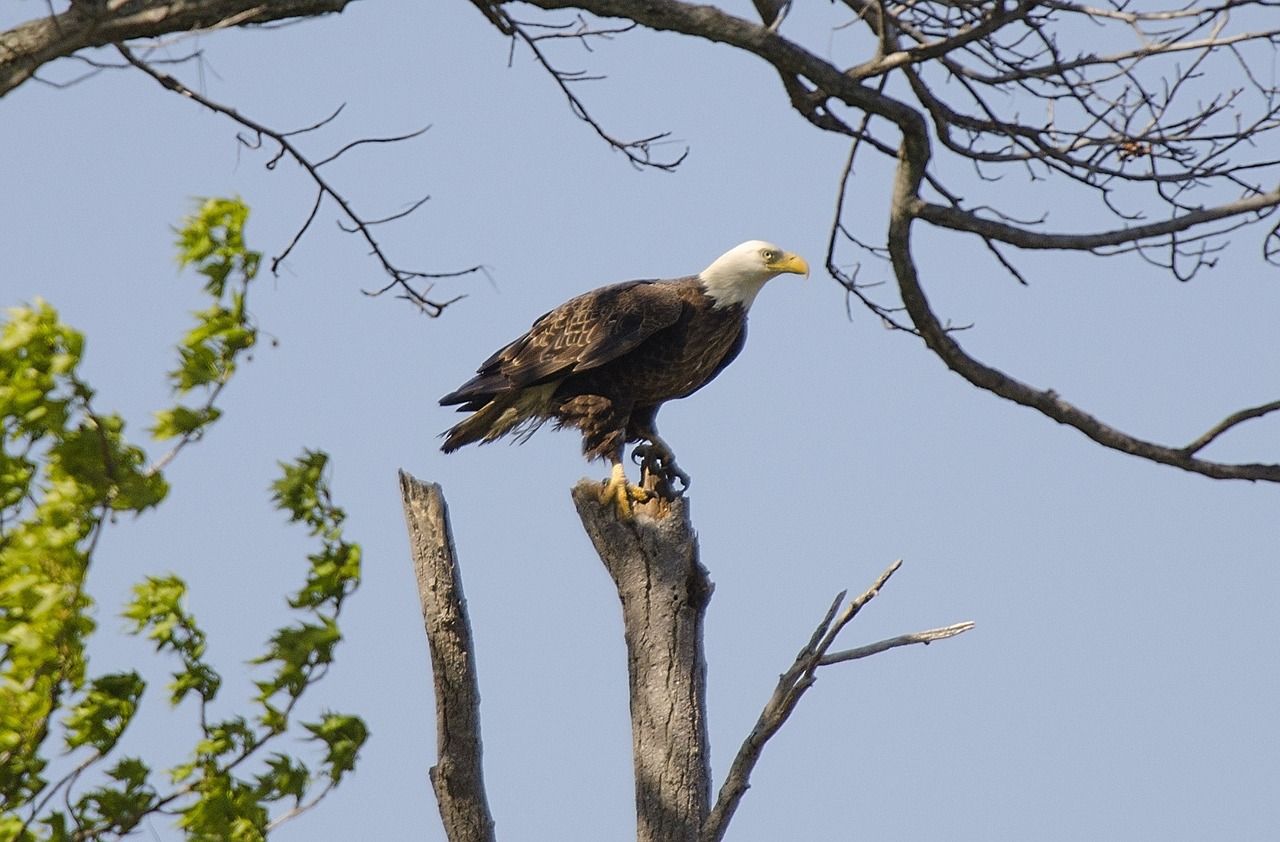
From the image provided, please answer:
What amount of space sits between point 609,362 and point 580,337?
0.54 ft

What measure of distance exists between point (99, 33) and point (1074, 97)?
268cm

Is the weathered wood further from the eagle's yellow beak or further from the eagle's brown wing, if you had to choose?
the eagle's yellow beak

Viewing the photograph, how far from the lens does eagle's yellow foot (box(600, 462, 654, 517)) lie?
504cm

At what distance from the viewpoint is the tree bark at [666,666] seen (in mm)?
4647

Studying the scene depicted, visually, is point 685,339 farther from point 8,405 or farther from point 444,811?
point 8,405

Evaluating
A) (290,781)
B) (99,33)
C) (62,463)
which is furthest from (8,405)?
(99,33)

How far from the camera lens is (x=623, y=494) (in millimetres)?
5105

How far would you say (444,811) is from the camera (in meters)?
4.29

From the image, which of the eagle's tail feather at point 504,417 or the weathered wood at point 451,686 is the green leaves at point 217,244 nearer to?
the weathered wood at point 451,686

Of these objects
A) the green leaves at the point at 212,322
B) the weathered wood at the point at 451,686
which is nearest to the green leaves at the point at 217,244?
the green leaves at the point at 212,322

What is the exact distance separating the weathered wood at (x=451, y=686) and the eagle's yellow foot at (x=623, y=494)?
0.83 meters

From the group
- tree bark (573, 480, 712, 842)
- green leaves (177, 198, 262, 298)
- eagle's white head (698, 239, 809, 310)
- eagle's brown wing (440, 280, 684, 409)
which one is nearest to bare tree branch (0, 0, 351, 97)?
green leaves (177, 198, 262, 298)

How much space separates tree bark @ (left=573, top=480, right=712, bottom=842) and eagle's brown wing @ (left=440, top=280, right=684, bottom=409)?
104cm

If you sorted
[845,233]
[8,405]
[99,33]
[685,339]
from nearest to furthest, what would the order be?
[8,405], [99,33], [845,233], [685,339]
